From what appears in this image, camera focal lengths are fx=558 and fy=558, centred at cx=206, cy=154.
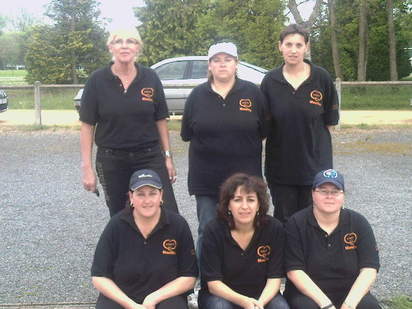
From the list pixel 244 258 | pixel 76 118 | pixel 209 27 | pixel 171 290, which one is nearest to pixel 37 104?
pixel 76 118

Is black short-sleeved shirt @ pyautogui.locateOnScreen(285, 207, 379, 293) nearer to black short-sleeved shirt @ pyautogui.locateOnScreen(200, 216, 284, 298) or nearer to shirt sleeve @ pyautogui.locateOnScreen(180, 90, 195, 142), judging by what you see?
black short-sleeved shirt @ pyautogui.locateOnScreen(200, 216, 284, 298)

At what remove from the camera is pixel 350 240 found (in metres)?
3.27

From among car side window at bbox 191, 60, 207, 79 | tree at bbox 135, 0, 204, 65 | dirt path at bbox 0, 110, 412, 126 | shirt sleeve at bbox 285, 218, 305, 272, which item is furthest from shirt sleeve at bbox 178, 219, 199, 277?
tree at bbox 135, 0, 204, 65

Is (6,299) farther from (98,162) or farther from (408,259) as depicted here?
(408,259)

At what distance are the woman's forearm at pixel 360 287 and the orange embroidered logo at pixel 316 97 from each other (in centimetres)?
108

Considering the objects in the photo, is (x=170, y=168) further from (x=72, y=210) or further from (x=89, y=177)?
(x=72, y=210)

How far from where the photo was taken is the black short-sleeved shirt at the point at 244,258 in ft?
10.8

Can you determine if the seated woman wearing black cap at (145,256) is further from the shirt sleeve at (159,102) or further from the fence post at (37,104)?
the fence post at (37,104)

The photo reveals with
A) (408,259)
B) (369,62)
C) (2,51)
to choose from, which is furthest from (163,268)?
(2,51)

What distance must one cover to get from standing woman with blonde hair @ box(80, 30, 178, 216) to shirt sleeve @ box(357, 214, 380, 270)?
130 centimetres

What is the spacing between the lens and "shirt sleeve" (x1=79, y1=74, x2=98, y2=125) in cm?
369

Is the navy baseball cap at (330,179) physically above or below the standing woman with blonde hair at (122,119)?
below

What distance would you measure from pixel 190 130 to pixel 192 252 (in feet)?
2.78

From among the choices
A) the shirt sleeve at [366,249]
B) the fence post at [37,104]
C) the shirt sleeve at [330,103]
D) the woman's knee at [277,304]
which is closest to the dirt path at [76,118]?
the fence post at [37,104]
